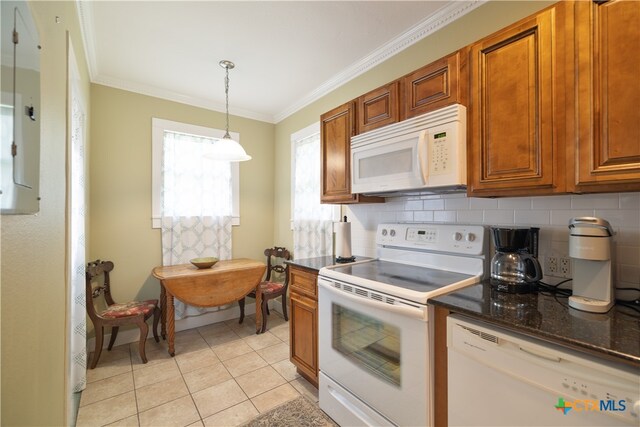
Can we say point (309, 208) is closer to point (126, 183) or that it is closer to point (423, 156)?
point (423, 156)

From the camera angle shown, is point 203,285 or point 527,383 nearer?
point 527,383

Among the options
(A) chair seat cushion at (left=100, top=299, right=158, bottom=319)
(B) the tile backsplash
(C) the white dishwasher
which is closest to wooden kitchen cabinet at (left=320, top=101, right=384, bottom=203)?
(B) the tile backsplash

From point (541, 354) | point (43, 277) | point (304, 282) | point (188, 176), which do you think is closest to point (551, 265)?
point (541, 354)

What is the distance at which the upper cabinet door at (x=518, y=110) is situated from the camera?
124cm

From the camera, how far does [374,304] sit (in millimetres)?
1479

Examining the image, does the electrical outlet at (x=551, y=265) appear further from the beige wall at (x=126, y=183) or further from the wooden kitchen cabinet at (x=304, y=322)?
the beige wall at (x=126, y=183)

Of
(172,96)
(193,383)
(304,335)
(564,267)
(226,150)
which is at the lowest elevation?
(193,383)

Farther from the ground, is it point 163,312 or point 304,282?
point 304,282

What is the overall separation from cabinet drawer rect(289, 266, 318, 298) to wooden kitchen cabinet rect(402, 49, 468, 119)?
1.32 meters

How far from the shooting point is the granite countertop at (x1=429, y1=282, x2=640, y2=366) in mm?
858

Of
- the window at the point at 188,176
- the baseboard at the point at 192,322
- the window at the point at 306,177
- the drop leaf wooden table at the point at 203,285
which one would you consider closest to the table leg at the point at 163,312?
the drop leaf wooden table at the point at 203,285

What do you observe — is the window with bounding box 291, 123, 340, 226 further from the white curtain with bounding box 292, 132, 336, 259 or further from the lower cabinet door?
the lower cabinet door

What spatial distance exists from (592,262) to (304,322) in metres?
1.74

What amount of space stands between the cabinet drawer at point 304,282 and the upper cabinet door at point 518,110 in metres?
1.21
